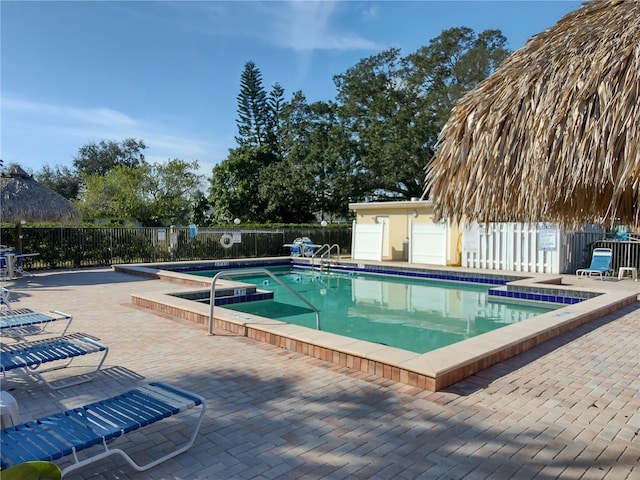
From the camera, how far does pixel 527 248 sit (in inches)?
583

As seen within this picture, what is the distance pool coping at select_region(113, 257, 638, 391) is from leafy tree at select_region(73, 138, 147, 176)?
41303 mm

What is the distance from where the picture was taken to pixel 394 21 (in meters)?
11.4

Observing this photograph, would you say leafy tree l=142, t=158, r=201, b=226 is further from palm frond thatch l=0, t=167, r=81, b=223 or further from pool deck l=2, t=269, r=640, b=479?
pool deck l=2, t=269, r=640, b=479

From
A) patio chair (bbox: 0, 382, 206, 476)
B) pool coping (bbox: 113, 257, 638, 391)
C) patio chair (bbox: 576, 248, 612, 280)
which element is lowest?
pool coping (bbox: 113, 257, 638, 391)

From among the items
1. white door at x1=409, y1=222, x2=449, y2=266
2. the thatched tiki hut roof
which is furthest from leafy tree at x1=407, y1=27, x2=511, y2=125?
the thatched tiki hut roof

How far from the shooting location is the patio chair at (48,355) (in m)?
3.85

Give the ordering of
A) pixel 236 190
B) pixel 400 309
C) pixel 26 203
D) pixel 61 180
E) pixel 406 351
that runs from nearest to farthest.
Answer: pixel 406 351 → pixel 400 309 → pixel 26 203 → pixel 236 190 → pixel 61 180

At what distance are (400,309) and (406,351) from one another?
18.0 feet

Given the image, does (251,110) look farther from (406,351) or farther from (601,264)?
(406,351)

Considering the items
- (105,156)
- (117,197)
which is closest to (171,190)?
(117,197)

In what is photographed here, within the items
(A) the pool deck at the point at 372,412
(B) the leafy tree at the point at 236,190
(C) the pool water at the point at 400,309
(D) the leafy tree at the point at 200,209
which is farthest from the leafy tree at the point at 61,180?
(A) the pool deck at the point at 372,412

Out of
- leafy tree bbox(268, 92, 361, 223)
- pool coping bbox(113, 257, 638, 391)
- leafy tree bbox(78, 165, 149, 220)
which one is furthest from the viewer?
leafy tree bbox(268, 92, 361, 223)

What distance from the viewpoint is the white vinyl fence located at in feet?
46.3

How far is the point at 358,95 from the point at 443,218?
2872 centimetres
